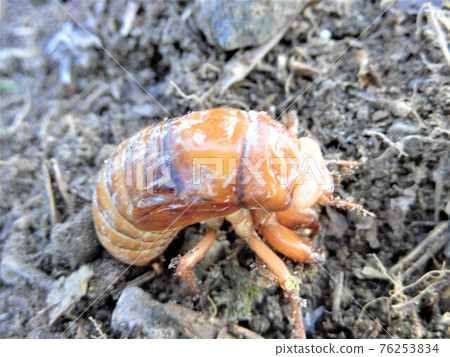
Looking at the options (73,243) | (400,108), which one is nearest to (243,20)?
(400,108)

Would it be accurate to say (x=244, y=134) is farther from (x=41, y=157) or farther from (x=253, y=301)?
(x=41, y=157)

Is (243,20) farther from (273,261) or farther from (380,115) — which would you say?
(273,261)

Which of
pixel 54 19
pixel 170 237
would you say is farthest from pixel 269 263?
pixel 54 19

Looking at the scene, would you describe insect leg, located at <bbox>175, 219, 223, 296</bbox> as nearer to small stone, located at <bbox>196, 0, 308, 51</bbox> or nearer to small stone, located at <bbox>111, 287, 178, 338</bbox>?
small stone, located at <bbox>111, 287, 178, 338</bbox>

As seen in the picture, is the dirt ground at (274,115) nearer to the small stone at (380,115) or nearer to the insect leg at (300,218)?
the small stone at (380,115)

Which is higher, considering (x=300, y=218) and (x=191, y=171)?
(x=191, y=171)

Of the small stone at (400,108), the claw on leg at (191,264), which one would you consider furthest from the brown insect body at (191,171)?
the small stone at (400,108)
